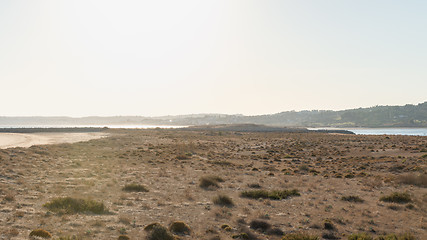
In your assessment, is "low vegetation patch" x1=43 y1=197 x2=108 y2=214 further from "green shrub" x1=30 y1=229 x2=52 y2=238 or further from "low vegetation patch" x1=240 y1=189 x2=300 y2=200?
"low vegetation patch" x1=240 y1=189 x2=300 y2=200

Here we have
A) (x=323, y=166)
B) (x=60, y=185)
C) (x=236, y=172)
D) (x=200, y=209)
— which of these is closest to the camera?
(x=200, y=209)

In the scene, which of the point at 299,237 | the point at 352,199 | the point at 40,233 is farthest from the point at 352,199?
the point at 40,233

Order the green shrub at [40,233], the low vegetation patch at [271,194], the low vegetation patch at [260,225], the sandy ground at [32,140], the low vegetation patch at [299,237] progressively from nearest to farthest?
the green shrub at [40,233], the low vegetation patch at [299,237], the low vegetation patch at [260,225], the low vegetation patch at [271,194], the sandy ground at [32,140]

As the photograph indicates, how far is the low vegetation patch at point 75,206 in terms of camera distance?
15.0m

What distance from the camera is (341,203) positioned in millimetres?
17969

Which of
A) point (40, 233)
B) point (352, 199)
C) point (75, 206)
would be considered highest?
point (40, 233)

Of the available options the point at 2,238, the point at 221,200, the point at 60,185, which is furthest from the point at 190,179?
the point at 2,238

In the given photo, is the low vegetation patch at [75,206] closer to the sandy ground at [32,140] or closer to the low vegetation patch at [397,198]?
the low vegetation patch at [397,198]

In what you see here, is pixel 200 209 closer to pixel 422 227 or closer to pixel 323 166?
pixel 422 227

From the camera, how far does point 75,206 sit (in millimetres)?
15414

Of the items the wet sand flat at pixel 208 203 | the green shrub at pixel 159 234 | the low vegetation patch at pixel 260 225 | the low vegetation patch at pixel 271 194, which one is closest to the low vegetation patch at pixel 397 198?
the wet sand flat at pixel 208 203

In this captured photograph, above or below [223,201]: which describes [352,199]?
below

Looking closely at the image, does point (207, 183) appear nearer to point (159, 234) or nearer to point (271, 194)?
point (271, 194)

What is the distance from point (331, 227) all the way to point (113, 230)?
1015cm
